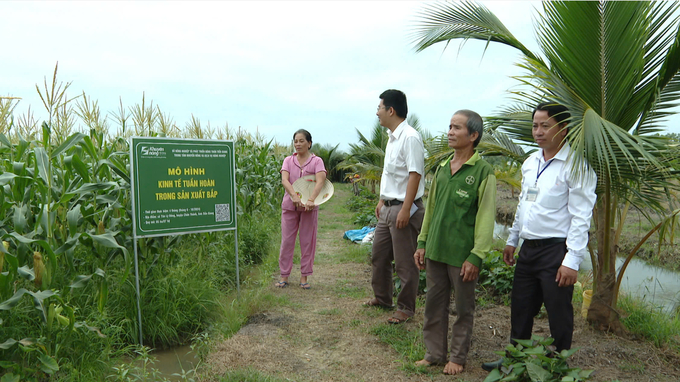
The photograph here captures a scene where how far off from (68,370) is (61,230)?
1.18 m

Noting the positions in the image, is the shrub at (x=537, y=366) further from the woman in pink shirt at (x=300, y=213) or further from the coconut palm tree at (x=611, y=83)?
the woman in pink shirt at (x=300, y=213)

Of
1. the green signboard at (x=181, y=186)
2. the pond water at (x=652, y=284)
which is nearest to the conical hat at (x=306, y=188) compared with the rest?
the green signboard at (x=181, y=186)

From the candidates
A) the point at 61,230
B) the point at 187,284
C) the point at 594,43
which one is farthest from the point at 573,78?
the point at 61,230

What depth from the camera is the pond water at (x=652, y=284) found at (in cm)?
690

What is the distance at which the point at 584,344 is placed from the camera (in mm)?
3875

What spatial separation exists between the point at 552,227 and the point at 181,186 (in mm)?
3390

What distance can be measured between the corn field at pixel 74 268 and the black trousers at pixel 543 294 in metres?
2.98

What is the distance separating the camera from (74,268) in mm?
3814

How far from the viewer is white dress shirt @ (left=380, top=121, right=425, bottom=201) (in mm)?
4160

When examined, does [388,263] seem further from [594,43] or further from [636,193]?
[594,43]

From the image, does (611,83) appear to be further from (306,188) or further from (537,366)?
(306,188)

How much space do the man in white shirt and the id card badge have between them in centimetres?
113

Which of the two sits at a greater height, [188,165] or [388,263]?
[188,165]

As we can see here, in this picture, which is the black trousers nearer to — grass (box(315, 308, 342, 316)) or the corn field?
grass (box(315, 308, 342, 316))
